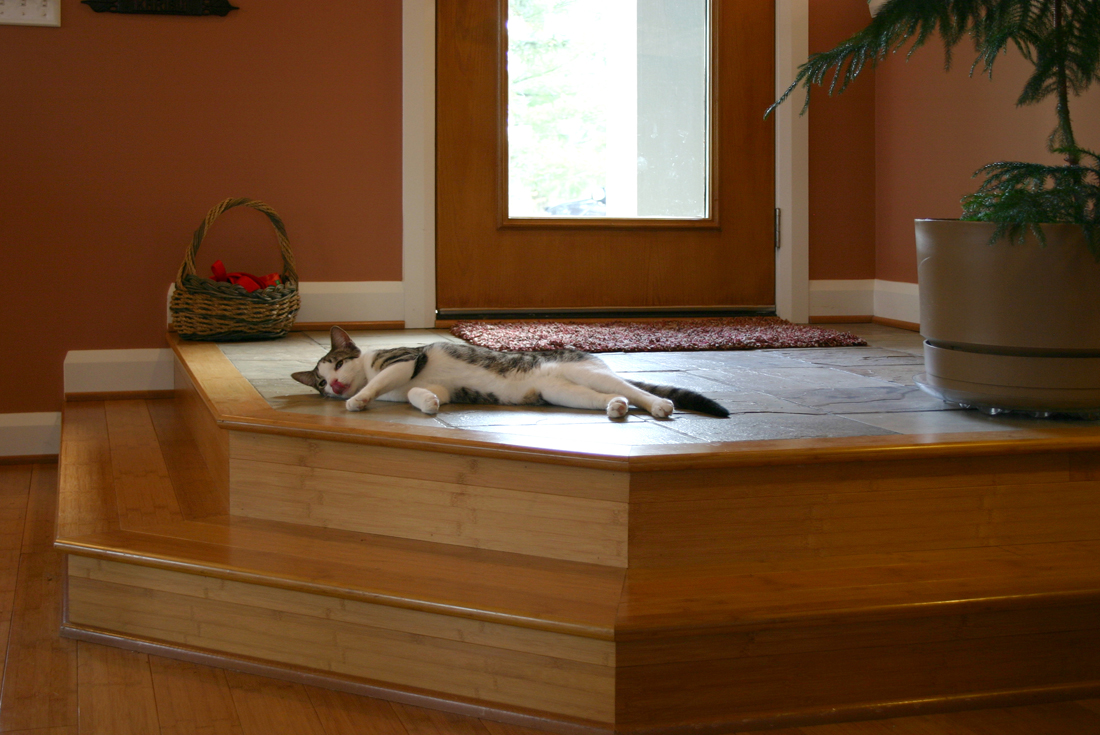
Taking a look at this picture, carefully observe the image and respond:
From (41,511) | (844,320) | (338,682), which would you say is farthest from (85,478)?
(844,320)

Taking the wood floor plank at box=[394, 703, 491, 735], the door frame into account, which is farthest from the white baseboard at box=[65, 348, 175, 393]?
the wood floor plank at box=[394, 703, 491, 735]

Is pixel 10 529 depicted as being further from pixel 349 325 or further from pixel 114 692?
pixel 349 325

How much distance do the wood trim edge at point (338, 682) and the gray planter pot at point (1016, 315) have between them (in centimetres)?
106

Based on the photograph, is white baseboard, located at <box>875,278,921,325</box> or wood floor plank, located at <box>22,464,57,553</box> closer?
wood floor plank, located at <box>22,464,57,553</box>

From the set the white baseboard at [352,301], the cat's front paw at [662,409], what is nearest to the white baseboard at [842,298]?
the white baseboard at [352,301]

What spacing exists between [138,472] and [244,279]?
1044 mm

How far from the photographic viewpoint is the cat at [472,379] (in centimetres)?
212

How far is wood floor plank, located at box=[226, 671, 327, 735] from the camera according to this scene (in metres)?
1.54

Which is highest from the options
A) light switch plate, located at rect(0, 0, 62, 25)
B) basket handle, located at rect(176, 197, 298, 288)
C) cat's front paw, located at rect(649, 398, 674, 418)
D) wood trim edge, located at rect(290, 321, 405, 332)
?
light switch plate, located at rect(0, 0, 62, 25)

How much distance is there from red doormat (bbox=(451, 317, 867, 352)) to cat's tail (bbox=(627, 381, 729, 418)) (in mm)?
834

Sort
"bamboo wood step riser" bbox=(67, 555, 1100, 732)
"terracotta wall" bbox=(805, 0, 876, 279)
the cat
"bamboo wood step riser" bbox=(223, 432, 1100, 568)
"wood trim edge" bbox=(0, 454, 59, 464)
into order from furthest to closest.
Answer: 1. "terracotta wall" bbox=(805, 0, 876, 279)
2. "wood trim edge" bbox=(0, 454, 59, 464)
3. the cat
4. "bamboo wood step riser" bbox=(223, 432, 1100, 568)
5. "bamboo wood step riser" bbox=(67, 555, 1100, 732)

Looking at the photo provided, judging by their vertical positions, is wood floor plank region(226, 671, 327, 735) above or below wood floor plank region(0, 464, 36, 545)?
below

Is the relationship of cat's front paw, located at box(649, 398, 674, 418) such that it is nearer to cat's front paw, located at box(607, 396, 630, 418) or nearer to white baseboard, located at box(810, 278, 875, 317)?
cat's front paw, located at box(607, 396, 630, 418)

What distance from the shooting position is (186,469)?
7.97 ft
